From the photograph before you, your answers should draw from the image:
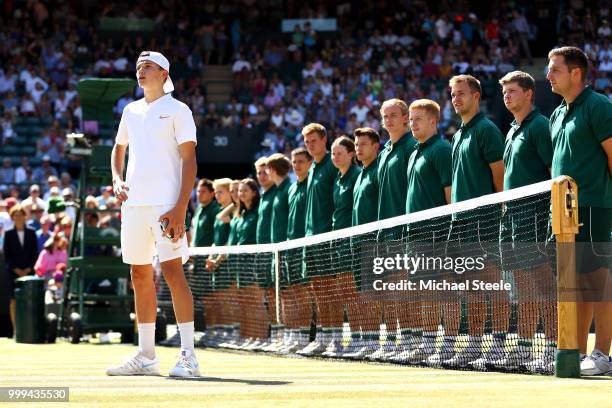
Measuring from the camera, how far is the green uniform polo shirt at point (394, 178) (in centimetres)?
1155

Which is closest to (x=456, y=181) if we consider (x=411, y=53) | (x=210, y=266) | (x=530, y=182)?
(x=530, y=182)

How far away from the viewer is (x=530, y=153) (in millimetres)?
9648

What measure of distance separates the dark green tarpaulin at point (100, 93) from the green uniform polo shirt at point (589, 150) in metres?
7.52

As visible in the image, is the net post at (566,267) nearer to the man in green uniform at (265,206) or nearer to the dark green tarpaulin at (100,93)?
the man in green uniform at (265,206)

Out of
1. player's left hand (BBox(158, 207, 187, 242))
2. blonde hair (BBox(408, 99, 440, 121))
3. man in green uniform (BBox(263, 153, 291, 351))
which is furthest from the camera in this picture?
man in green uniform (BBox(263, 153, 291, 351))

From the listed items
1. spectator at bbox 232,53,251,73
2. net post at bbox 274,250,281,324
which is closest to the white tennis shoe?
net post at bbox 274,250,281,324

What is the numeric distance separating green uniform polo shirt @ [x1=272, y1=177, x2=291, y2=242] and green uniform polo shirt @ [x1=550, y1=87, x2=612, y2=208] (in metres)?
6.38

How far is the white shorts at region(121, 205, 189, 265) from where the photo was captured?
873 cm

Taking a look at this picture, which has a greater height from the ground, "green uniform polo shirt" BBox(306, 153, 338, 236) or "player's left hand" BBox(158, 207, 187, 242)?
"green uniform polo shirt" BBox(306, 153, 338, 236)

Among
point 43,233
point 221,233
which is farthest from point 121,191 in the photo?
point 43,233

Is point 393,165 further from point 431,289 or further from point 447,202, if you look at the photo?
point 431,289

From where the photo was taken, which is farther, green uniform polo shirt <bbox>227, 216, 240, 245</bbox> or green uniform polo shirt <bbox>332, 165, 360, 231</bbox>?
green uniform polo shirt <bbox>227, 216, 240, 245</bbox>

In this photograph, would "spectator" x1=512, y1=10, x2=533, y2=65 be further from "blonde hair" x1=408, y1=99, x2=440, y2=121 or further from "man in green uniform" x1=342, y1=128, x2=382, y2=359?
"blonde hair" x1=408, y1=99, x2=440, y2=121

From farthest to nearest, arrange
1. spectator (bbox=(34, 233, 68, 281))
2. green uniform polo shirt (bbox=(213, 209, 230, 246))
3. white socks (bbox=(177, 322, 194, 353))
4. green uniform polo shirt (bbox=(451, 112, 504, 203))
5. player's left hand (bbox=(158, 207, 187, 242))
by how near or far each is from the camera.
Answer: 1. spectator (bbox=(34, 233, 68, 281))
2. green uniform polo shirt (bbox=(213, 209, 230, 246))
3. green uniform polo shirt (bbox=(451, 112, 504, 203))
4. white socks (bbox=(177, 322, 194, 353))
5. player's left hand (bbox=(158, 207, 187, 242))
